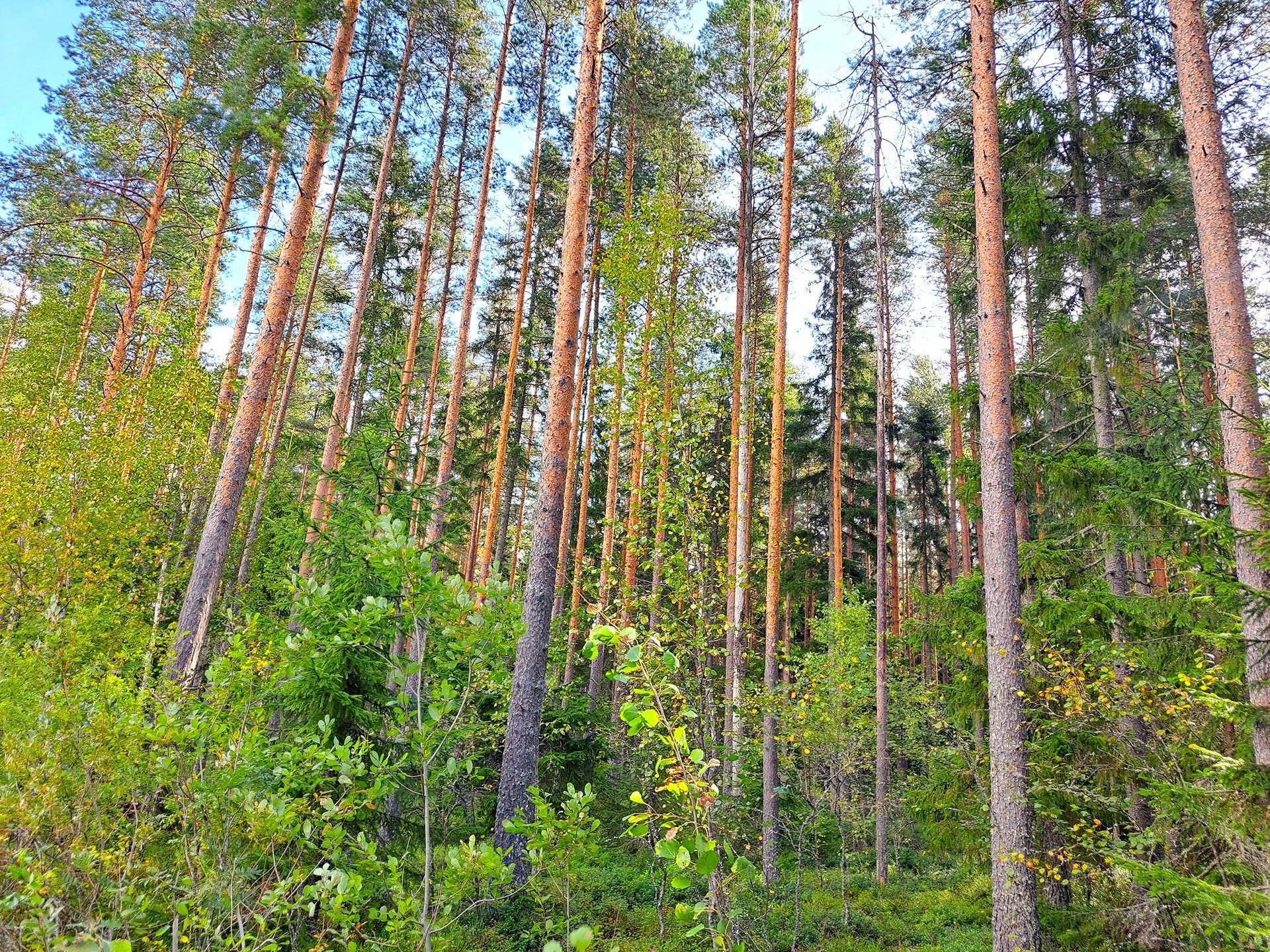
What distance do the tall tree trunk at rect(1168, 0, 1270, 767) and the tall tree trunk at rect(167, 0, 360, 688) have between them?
27.5ft

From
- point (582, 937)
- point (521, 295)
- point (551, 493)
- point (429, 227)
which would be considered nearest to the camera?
point (582, 937)

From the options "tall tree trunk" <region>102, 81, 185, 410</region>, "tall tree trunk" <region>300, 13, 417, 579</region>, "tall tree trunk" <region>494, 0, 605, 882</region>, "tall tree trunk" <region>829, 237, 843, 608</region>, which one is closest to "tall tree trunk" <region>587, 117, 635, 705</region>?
"tall tree trunk" <region>494, 0, 605, 882</region>

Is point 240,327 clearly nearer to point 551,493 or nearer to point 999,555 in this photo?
point 551,493

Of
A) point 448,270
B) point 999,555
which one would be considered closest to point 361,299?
point 448,270

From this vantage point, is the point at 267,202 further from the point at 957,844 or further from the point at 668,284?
the point at 957,844

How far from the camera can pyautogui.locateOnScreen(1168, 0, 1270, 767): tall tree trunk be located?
4.20 m

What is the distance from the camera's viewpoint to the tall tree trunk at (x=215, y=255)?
11516 mm

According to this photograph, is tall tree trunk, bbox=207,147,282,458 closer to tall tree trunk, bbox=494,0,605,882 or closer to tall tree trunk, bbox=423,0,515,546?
tall tree trunk, bbox=423,0,515,546

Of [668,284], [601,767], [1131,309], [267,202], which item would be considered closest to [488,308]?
[267,202]

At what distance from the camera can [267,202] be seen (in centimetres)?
1169

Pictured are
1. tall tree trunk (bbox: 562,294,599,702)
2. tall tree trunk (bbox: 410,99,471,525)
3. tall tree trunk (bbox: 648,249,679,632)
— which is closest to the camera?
tall tree trunk (bbox: 648,249,679,632)

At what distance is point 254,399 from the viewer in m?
7.50

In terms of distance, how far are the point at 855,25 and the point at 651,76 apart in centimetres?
339

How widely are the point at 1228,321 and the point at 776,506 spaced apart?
18.0 feet
